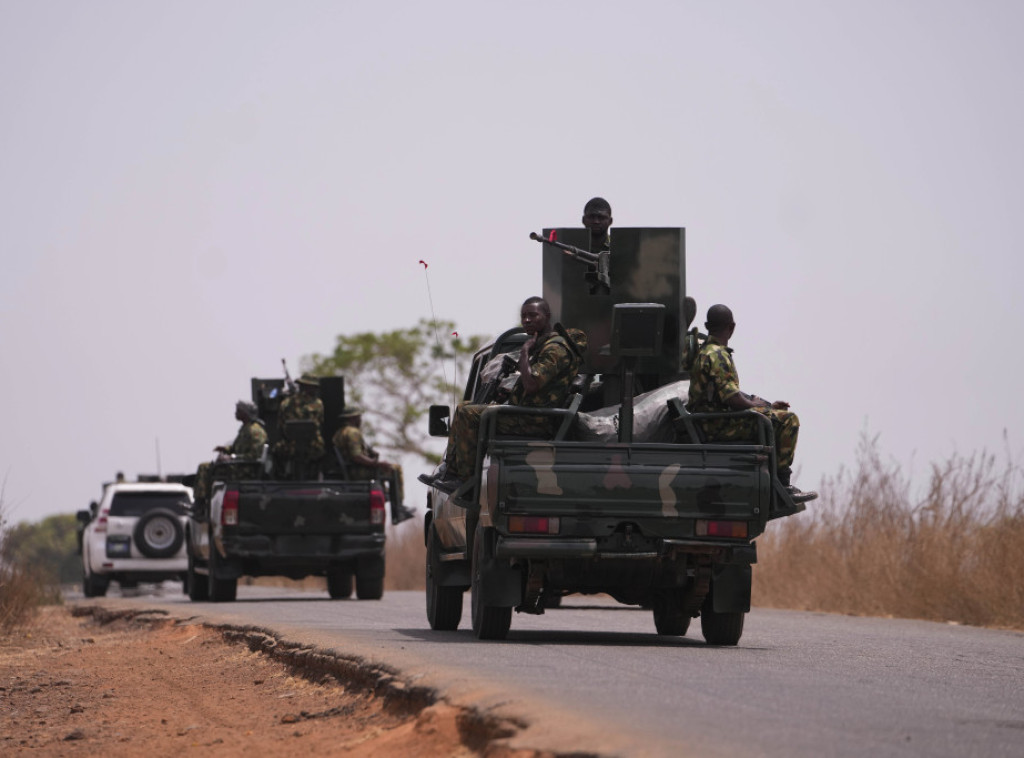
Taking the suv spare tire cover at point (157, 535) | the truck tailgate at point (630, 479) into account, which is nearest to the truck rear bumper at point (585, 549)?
the truck tailgate at point (630, 479)

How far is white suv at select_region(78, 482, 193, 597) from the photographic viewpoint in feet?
87.9

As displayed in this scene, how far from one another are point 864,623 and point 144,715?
32.0 ft

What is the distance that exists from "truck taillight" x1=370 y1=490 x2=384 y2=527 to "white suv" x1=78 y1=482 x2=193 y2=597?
211 inches

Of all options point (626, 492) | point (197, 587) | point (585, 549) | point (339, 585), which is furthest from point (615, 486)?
point (197, 587)

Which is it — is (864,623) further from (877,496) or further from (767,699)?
(767,699)

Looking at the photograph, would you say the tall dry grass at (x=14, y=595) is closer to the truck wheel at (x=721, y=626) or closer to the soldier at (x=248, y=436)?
the soldier at (x=248, y=436)

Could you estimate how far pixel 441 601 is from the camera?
14.1 meters

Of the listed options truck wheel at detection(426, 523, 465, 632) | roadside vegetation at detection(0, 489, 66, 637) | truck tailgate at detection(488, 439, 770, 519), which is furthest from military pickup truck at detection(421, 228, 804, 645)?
roadside vegetation at detection(0, 489, 66, 637)

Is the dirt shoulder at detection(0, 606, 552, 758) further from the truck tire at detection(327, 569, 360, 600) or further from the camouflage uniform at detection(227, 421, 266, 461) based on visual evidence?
the truck tire at detection(327, 569, 360, 600)

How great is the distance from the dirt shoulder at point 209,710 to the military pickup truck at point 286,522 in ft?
18.7

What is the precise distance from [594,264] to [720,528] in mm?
2433

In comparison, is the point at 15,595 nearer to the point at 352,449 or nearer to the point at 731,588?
the point at 352,449

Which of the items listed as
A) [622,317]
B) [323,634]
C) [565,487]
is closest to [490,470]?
[565,487]

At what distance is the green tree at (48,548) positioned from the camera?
19.4 meters
